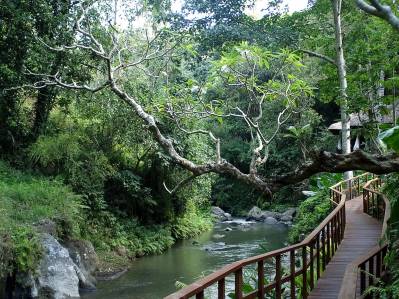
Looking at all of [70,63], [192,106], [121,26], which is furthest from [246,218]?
[192,106]

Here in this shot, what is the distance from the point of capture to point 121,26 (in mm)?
18719

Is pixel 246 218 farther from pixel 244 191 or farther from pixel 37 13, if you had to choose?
pixel 37 13

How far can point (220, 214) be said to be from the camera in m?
29.3

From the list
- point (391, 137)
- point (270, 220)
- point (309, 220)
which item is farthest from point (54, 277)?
point (270, 220)

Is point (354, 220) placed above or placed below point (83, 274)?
above

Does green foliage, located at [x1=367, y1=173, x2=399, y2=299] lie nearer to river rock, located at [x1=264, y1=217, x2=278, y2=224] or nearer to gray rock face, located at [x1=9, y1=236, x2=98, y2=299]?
gray rock face, located at [x1=9, y1=236, x2=98, y2=299]

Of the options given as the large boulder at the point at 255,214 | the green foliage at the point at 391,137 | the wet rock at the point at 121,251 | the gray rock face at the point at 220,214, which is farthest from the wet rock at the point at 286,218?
the green foliage at the point at 391,137

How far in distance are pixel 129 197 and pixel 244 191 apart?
49.1ft

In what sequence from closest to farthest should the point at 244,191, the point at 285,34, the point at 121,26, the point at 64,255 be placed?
1. the point at 64,255
2. the point at 285,34
3. the point at 121,26
4. the point at 244,191

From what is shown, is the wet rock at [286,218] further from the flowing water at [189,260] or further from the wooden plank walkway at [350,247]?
the wooden plank walkway at [350,247]

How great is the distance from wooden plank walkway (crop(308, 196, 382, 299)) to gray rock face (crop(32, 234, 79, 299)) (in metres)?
5.92

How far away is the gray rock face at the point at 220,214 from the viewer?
28309mm

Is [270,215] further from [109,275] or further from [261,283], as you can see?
[261,283]

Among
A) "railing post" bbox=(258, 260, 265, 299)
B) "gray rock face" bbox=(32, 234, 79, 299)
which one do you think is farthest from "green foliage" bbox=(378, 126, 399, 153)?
"gray rock face" bbox=(32, 234, 79, 299)
